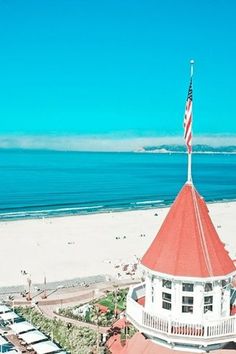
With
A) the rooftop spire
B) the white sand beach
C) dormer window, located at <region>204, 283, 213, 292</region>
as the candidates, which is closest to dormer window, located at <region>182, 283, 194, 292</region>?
dormer window, located at <region>204, 283, 213, 292</region>

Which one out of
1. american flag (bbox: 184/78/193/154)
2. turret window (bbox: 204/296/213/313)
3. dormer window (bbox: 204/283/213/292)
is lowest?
turret window (bbox: 204/296/213/313)

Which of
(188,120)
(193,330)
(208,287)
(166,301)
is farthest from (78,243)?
(193,330)

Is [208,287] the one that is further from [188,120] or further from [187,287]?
[188,120]

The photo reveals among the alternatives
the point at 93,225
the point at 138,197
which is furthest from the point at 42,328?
the point at 138,197

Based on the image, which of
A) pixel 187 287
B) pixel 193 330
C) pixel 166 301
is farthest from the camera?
pixel 166 301

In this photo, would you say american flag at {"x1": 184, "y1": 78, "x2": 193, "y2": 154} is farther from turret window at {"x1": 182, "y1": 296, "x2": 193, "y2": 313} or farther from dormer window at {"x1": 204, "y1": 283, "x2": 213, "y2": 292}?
turret window at {"x1": 182, "y1": 296, "x2": 193, "y2": 313}
